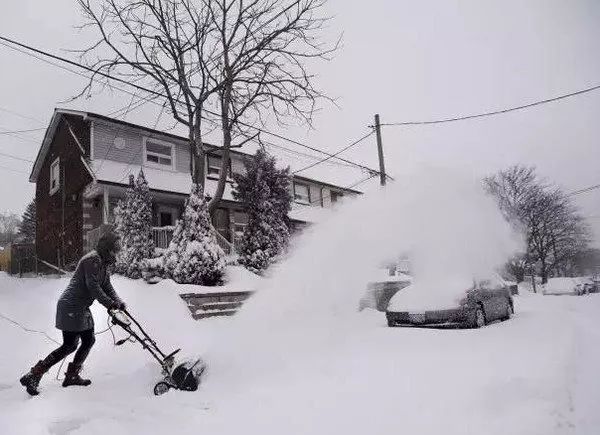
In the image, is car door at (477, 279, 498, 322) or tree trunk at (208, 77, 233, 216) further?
tree trunk at (208, 77, 233, 216)

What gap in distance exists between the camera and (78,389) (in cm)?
501

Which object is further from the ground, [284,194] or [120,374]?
[284,194]

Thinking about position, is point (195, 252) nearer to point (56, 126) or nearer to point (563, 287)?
point (56, 126)

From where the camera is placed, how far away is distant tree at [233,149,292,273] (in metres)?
15.9

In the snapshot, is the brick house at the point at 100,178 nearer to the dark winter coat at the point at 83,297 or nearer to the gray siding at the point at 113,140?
the gray siding at the point at 113,140

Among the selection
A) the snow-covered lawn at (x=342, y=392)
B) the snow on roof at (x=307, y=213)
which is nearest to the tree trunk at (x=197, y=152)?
the snow-covered lawn at (x=342, y=392)

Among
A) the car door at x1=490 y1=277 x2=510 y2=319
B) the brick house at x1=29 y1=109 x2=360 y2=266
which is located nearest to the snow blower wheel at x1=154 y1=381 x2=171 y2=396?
the car door at x1=490 y1=277 x2=510 y2=319

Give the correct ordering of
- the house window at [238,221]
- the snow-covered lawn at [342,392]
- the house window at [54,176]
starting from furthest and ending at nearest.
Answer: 1. the house window at [238,221]
2. the house window at [54,176]
3. the snow-covered lawn at [342,392]

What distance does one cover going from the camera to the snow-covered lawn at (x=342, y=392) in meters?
3.70

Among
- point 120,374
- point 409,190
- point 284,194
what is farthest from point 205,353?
point 284,194

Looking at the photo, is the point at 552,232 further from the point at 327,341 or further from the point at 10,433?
the point at 10,433

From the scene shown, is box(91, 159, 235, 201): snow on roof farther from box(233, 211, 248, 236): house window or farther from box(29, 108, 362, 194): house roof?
box(233, 211, 248, 236): house window

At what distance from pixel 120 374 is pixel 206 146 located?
1849 centimetres

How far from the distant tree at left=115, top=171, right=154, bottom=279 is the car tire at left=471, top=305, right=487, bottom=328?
964 cm
